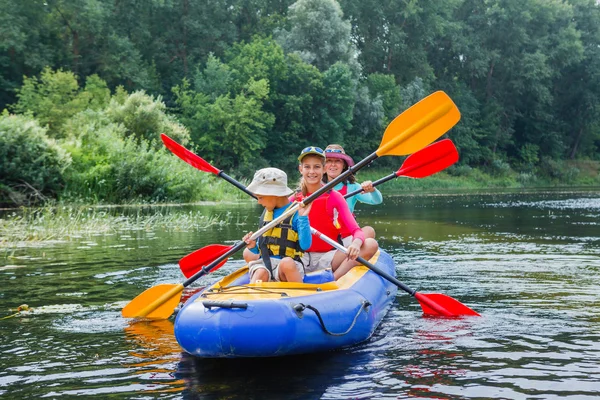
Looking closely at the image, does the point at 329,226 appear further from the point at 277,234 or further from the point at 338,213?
the point at 277,234

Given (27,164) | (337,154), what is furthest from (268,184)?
(27,164)

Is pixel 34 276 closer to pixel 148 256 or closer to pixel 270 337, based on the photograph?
pixel 148 256

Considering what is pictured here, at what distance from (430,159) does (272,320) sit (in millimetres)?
2827

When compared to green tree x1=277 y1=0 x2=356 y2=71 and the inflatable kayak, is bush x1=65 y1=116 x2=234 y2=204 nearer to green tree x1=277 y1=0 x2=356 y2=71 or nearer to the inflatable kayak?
the inflatable kayak

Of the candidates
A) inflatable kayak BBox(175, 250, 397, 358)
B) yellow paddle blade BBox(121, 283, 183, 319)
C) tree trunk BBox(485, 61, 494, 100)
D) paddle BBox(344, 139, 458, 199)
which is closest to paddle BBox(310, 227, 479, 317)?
inflatable kayak BBox(175, 250, 397, 358)

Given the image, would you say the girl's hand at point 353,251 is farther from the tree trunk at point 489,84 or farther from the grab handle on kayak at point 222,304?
the tree trunk at point 489,84

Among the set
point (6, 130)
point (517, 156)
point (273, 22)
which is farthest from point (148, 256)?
point (517, 156)

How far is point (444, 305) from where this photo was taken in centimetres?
599

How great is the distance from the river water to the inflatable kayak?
0.16 m

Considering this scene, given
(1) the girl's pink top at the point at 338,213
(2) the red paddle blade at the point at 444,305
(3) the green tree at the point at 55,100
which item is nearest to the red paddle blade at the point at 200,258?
(1) the girl's pink top at the point at 338,213

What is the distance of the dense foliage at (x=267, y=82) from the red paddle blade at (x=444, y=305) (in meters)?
13.5

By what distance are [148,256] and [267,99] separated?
87.8ft

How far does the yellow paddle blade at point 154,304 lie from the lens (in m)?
5.91

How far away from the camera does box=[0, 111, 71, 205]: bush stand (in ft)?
57.3
